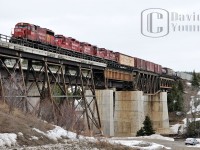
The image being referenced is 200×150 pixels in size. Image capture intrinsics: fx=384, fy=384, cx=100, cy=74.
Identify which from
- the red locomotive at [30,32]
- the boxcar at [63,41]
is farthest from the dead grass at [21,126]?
the boxcar at [63,41]

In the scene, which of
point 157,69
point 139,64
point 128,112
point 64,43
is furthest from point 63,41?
point 157,69

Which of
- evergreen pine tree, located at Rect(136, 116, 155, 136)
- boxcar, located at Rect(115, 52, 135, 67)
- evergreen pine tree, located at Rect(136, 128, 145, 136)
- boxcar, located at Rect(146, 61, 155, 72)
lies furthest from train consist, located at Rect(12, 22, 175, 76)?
evergreen pine tree, located at Rect(136, 128, 145, 136)

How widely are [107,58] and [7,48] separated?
29423 mm

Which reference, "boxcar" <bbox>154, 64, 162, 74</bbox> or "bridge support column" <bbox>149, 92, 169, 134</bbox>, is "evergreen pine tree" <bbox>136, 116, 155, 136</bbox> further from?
"boxcar" <bbox>154, 64, 162, 74</bbox>

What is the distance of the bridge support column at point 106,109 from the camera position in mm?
54406

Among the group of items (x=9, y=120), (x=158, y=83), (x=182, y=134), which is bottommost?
(x=182, y=134)

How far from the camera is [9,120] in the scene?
24641 millimetres

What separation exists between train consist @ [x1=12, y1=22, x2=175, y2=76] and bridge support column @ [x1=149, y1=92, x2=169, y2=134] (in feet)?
24.3

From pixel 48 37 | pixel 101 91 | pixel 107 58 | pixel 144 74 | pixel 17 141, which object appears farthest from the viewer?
pixel 144 74

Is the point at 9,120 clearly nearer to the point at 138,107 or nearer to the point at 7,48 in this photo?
the point at 7,48

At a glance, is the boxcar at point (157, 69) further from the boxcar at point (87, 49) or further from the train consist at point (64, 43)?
the boxcar at point (87, 49)

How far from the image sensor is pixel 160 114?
3071 inches

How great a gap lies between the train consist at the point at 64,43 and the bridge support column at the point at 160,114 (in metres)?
7.40

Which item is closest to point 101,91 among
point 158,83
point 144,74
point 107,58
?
point 107,58
